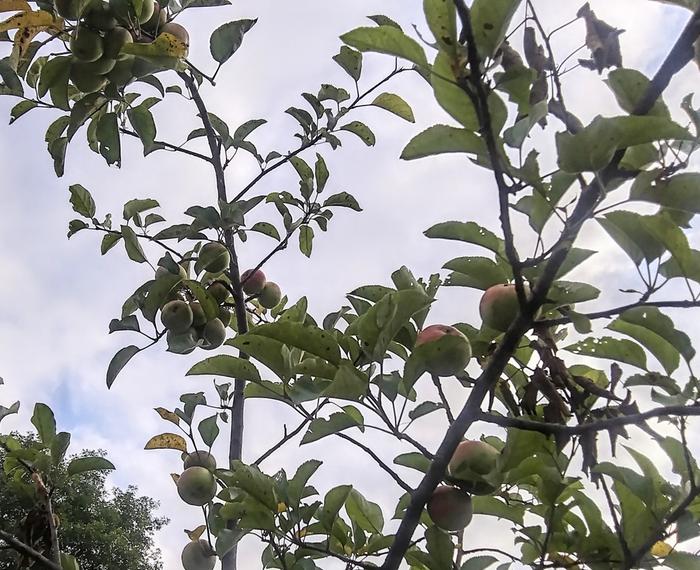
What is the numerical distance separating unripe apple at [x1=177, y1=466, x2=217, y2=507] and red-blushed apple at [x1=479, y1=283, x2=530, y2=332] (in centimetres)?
89

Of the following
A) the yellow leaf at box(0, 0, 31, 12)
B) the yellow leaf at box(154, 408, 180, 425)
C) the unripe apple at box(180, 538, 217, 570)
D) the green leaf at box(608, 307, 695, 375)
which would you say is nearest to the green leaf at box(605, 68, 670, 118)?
the green leaf at box(608, 307, 695, 375)

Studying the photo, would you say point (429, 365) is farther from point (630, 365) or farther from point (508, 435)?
point (630, 365)

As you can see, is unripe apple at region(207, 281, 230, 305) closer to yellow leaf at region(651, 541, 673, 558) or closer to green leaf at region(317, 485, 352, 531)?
green leaf at region(317, 485, 352, 531)

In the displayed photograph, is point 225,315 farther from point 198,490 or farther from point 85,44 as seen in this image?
point 85,44

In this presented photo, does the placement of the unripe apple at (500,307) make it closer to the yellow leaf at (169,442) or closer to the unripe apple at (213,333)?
the unripe apple at (213,333)

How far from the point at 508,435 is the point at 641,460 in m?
0.32

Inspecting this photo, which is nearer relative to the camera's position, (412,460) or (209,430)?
(412,460)

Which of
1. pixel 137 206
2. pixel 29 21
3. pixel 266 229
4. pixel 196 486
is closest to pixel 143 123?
pixel 137 206

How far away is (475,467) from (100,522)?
9.24 metres

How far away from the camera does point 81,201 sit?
5.84ft

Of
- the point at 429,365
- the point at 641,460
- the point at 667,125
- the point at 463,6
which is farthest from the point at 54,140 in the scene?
the point at 641,460

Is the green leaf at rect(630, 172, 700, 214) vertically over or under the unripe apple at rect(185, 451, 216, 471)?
over

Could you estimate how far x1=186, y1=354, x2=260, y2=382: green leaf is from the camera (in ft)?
3.58

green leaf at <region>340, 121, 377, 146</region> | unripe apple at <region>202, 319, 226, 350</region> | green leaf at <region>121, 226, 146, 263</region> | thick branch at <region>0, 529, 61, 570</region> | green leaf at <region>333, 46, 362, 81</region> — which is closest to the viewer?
thick branch at <region>0, 529, 61, 570</region>
